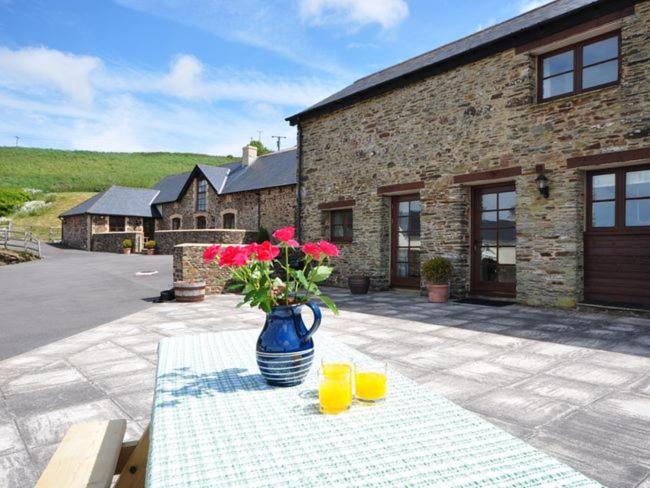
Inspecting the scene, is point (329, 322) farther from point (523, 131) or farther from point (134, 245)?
point (134, 245)

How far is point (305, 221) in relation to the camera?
42.2 feet

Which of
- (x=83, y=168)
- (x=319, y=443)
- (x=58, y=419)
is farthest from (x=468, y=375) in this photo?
(x=83, y=168)

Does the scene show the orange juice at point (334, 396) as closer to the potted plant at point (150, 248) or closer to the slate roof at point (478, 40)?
the slate roof at point (478, 40)

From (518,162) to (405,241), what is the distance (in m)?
3.29

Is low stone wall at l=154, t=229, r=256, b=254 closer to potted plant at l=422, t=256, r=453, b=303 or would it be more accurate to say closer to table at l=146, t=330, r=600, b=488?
potted plant at l=422, t=256, r=453, b=303

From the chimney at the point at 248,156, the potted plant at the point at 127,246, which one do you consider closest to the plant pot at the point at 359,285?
the chimney at the point at 248,156

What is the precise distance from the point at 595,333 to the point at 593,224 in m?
2.56

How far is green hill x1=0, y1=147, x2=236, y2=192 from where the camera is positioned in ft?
165

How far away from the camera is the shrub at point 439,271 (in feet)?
28.5

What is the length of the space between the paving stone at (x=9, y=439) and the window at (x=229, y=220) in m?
18.0

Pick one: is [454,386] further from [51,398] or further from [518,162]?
[518,162]

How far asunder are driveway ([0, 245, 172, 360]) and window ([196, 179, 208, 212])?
6.96m

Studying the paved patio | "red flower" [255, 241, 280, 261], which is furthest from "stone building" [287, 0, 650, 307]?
"red flower" [255, 241, 280, 261]

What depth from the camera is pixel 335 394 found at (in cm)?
146
